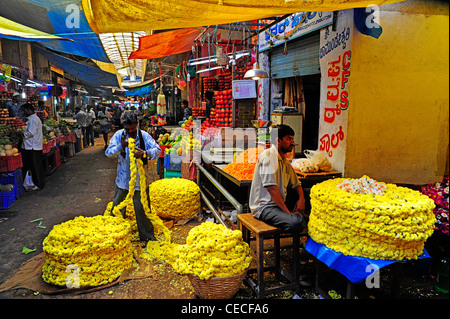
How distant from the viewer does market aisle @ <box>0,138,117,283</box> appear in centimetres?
475

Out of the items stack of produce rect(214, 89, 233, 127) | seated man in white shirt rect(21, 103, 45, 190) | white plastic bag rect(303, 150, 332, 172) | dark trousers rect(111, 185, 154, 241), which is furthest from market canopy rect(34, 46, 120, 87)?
white plastic bag rect(303, 150, 332, 172)

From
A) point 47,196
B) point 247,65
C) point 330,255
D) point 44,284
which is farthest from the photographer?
point 247,65

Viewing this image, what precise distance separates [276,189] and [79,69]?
1175cm

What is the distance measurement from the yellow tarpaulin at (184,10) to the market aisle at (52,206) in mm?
3510

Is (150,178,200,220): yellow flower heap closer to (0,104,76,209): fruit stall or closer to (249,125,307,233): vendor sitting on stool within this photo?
(249,125,307,233): vendor sitting on stool

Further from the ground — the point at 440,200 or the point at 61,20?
the point at 61,20

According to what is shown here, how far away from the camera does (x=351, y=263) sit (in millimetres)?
2900

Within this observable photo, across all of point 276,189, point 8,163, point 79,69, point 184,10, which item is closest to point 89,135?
point 79,69

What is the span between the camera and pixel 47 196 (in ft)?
25.0

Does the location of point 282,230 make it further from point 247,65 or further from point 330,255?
Answer: point 247,65

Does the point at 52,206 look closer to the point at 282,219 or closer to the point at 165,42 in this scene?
the point at 165,42

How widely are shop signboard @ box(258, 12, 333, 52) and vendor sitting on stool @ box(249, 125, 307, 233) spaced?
222 centimetres

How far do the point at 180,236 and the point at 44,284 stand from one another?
2088mm
